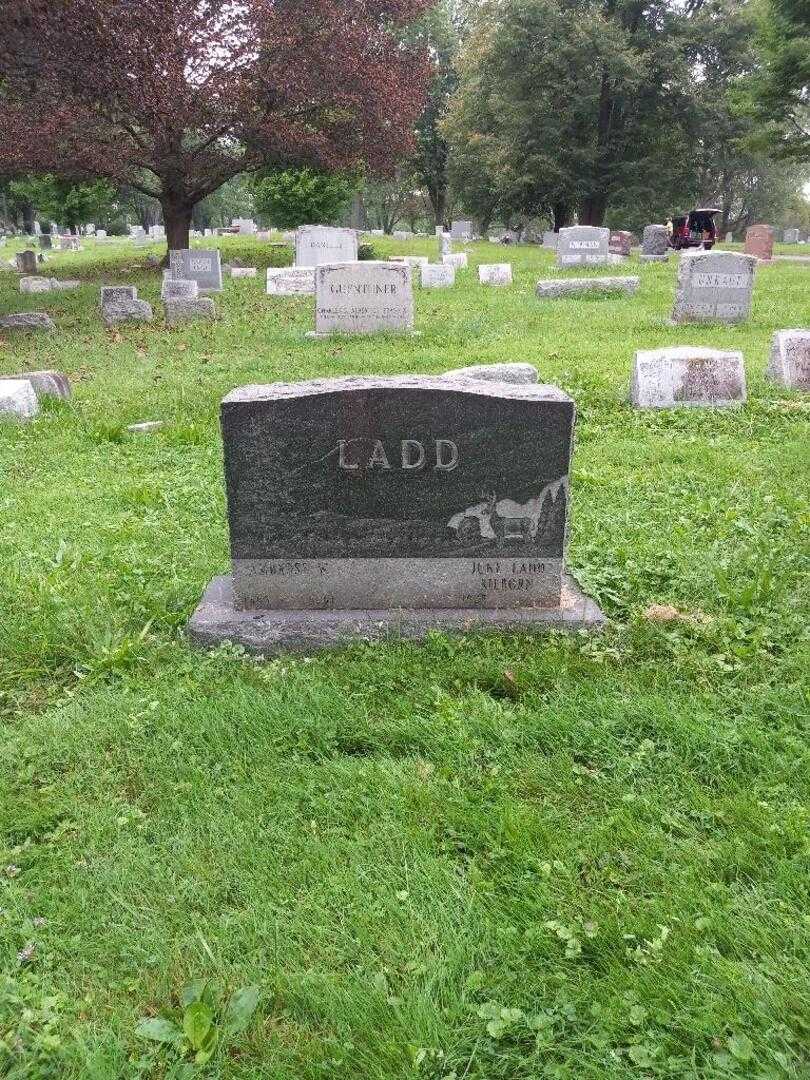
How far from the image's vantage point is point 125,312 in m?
14.9

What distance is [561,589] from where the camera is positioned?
4.11 metres

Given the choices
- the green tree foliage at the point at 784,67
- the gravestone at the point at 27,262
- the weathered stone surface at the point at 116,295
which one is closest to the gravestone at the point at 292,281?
the weathered stone surface at the point at 116,295

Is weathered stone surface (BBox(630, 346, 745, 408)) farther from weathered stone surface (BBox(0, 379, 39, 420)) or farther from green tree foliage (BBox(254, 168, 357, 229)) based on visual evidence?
green tree foliage (BBox(254, 168, 357, 229))

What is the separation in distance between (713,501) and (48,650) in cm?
409

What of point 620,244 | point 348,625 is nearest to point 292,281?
point 620,244

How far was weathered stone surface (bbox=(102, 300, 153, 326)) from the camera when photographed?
48.6 ft

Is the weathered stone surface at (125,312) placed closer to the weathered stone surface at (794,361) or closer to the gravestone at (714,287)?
the gravestone at (714,287)

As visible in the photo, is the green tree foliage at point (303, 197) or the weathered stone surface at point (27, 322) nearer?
the weathered stone surface at point (27, 322)

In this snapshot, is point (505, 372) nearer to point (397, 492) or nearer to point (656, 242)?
point (397, 492)

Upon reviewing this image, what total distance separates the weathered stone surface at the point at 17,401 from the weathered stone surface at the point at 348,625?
516 centimetres

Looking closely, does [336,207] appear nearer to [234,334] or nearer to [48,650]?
[234,334]

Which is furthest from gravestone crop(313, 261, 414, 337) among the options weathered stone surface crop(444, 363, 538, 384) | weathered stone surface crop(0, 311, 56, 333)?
weathered stone surface crop(444, 363, 538, 384)

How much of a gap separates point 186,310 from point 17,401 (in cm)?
724

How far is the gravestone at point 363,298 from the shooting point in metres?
12.9
